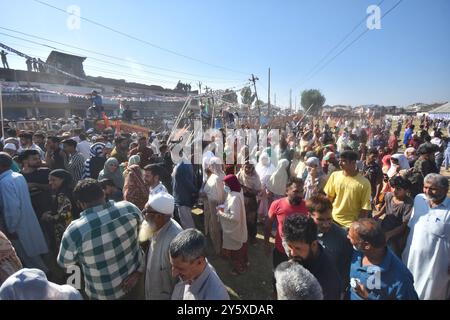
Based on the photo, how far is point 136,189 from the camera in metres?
3.83

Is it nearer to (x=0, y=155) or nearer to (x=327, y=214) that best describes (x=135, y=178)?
(x=0, y=155)

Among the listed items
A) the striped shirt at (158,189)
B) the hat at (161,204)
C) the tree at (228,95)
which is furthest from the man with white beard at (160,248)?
the tree at (228,95)

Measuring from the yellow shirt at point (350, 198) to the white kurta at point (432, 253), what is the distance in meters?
Result: 0.73

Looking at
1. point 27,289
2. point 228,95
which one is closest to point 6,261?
point 27,289

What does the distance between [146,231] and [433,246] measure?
2777 millimetres

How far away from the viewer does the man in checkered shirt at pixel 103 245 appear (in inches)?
86.7

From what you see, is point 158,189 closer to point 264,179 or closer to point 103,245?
point 103,245

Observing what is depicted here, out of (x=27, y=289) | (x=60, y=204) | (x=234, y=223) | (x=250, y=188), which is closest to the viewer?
(x=27, y=289)

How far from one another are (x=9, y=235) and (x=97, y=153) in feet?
8.46

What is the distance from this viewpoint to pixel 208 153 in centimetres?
581

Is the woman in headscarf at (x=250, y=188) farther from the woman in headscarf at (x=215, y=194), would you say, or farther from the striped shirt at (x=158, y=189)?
the striped shirt at (x=158, y=189)

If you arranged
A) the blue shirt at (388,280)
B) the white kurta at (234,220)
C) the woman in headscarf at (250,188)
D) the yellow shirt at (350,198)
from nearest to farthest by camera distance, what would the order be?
→ the blue shirt at (388,280)
the yellow shirt at (350,198)
the white kurta at (234,220)
the woman in headscarf at (250,188)

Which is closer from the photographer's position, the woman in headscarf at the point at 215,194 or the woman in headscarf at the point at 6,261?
the woman in headscarf at the point at 6,261

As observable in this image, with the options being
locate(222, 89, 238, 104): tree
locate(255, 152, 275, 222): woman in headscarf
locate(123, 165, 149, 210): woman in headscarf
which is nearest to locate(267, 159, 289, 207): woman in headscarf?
locate(255, 152, 275, 222): woman in headscarf
